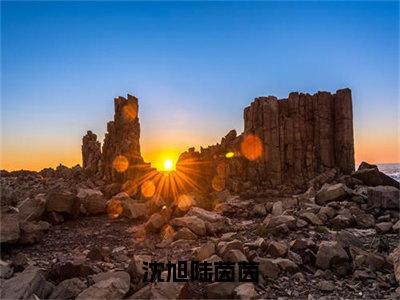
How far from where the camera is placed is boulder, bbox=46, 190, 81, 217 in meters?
17.7

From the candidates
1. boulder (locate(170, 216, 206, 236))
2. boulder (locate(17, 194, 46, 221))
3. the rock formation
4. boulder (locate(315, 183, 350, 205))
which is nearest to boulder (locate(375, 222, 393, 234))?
boulder (locate(315, 183, 350, 205))

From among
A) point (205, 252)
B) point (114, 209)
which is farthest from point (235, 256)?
point (114, 209)

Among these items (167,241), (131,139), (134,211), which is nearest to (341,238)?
(167,241)

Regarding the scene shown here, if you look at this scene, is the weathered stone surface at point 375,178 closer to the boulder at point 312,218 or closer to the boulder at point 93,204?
the boulder at point 312,218

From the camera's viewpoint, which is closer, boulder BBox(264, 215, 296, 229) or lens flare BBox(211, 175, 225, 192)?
boulder BBox(264, 215, 296, 229)

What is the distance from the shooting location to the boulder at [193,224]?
50.7 feet

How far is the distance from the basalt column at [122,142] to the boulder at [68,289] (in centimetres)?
2474

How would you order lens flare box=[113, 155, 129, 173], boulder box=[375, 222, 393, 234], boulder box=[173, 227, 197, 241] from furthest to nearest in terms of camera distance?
lens flare box=[113, 155, 129, 173], boulder box=[173, 227, 197, 241], boulder box=[375, 222, 393, 234]

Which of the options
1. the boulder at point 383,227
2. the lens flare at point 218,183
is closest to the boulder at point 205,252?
the boulder at point 383,227

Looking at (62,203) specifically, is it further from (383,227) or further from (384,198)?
(384,198)

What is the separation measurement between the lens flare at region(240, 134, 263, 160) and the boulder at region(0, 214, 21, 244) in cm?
2116

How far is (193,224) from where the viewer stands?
15.7 metres

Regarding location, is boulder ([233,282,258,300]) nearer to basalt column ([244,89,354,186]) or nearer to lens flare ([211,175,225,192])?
basalt column ([244,89,354,186])

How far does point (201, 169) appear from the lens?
113 feet
